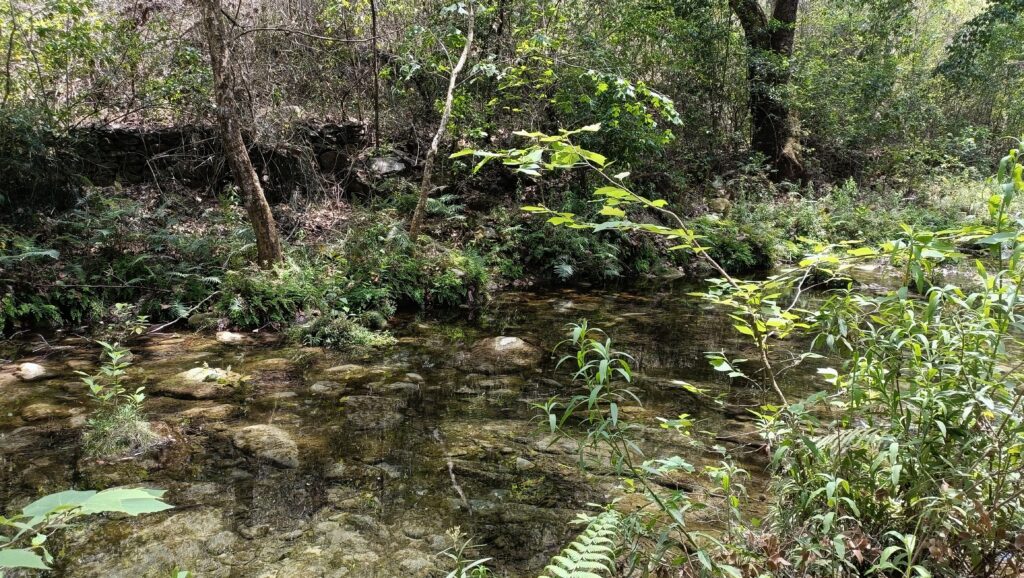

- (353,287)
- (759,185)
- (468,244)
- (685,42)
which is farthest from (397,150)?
(759,185)

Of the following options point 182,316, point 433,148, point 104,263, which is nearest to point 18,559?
point 182,316

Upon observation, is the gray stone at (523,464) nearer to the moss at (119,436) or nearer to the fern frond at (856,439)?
the fern frond at (856,439)

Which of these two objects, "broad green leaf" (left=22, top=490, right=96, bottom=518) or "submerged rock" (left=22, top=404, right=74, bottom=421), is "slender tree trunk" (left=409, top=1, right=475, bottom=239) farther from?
"broad green leaf" (left=22, top=490, right=96, bottom=518)

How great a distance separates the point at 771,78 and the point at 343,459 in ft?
47.9

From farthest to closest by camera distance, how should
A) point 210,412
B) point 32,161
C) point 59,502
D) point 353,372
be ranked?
point 32,161
point 353,372
point 210,412
point 59,502

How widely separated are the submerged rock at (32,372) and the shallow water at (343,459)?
0.33ft

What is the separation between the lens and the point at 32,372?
4969 millimetres

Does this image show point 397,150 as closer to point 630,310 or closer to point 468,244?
Answer: point 468,244

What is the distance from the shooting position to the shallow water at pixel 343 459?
9.23ft

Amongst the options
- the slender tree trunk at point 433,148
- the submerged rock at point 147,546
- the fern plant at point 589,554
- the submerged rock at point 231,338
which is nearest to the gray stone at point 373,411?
the submerged rock at point 147,546

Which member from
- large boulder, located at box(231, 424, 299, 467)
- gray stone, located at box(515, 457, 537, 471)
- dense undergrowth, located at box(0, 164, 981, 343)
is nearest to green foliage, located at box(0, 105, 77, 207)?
dense undergrowth, located at box(0, 164, 981, 343)

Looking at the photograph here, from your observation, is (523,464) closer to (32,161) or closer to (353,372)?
(353,372)

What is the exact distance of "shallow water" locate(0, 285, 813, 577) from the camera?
9.23 feet

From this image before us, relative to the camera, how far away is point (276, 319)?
22.1 feet
